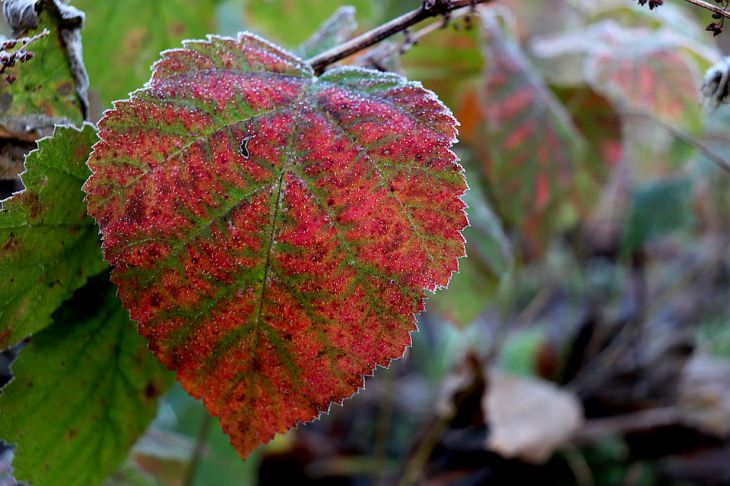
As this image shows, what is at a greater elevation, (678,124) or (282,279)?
(678,124)

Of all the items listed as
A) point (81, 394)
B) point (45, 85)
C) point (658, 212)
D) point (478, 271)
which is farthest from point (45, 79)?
point (658, 212)

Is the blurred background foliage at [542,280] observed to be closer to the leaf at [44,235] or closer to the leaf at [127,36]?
the leaf at [127,36]

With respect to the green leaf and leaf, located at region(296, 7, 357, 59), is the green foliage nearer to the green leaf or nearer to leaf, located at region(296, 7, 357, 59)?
leaf, located at region(296, 7, 357, 59)

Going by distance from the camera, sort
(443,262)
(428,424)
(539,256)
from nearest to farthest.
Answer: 1. (443,262)
2. (539,256)
3. (428,424)

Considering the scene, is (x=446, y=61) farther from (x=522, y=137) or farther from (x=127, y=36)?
(x=127, y=36)

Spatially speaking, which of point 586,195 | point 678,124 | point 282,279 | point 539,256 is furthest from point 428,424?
point 282,279

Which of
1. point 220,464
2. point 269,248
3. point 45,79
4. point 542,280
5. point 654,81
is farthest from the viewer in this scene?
point 542,280

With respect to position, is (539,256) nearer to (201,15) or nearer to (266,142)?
(201,15)
